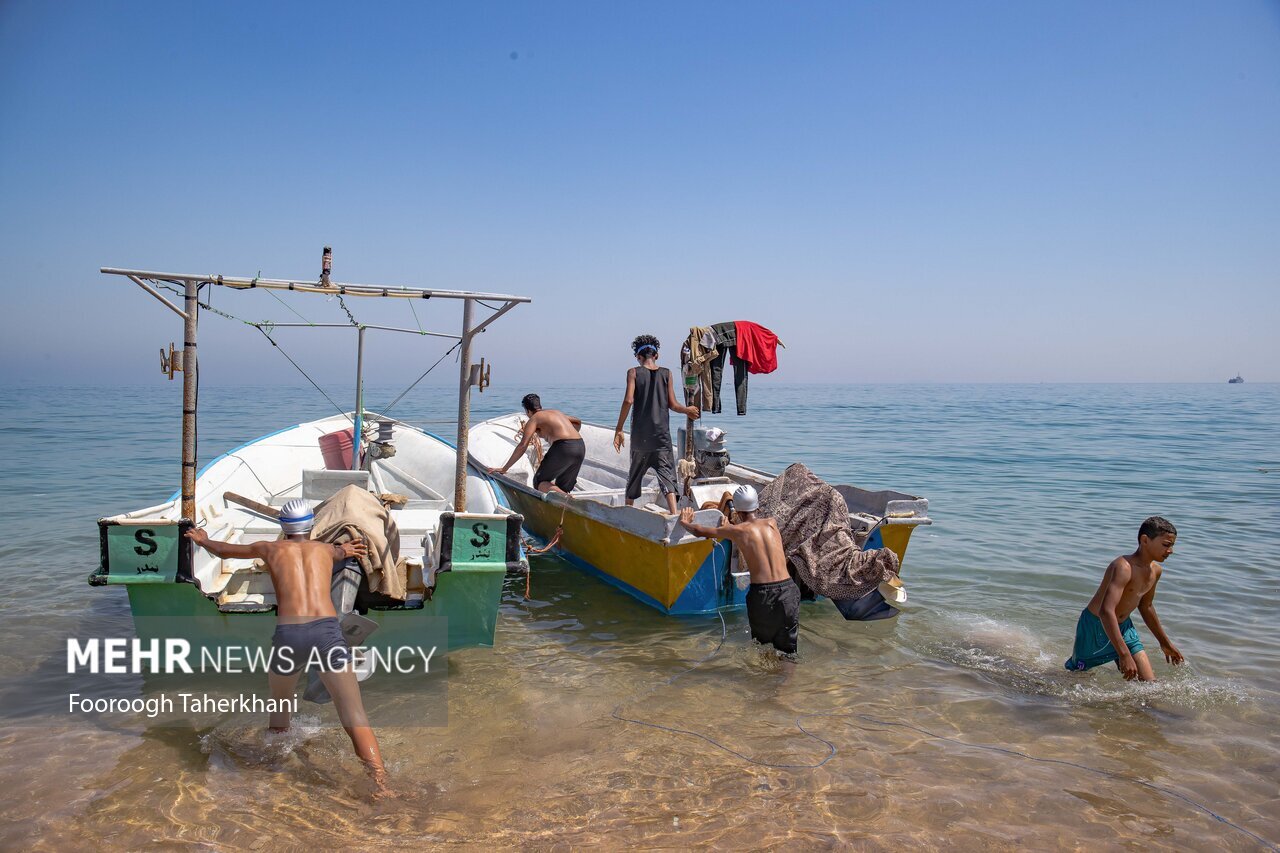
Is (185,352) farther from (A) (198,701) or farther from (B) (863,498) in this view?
(B) (863,498)

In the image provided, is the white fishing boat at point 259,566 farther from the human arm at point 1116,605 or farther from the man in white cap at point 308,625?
the human arm at point 1116,605

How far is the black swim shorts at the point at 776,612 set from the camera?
19.4 ft

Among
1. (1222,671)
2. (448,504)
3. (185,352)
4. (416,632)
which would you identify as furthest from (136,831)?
(1222,671)

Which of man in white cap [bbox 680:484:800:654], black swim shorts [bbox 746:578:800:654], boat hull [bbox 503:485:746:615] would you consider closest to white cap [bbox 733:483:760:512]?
man in white cap [bbox 680:484:800:654]

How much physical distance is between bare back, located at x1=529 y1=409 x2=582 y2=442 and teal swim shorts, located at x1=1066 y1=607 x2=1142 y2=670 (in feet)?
16.8

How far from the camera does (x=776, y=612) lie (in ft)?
19.5

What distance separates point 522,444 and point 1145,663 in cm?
590

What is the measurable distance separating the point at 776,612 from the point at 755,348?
3.58 m

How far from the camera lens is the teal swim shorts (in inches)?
210

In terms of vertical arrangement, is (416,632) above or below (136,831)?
above

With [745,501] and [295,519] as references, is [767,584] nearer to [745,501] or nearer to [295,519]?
[745,501]

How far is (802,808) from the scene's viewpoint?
4.13m

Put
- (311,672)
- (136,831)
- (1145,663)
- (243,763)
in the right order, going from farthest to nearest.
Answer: (1145,663) → (311,672) → (243,763) → (136,831)

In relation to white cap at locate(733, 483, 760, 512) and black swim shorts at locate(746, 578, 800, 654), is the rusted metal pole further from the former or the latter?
black swim shorts at locate(746, 578, 800, 654)
